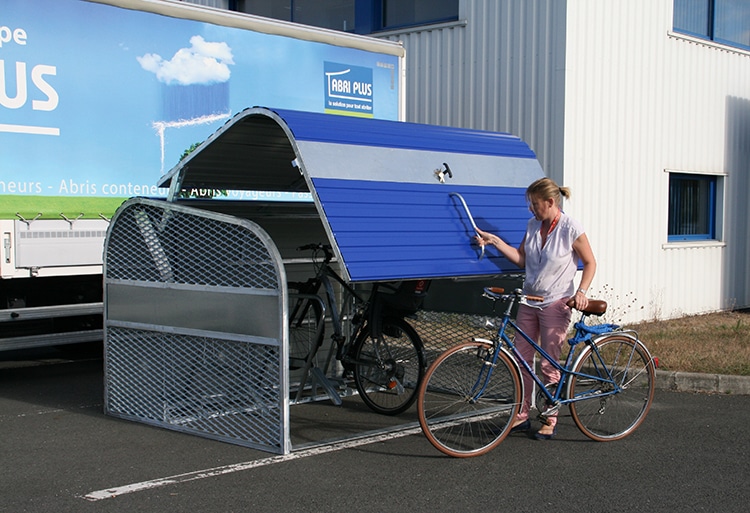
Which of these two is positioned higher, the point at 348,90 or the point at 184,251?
the point at 348,90

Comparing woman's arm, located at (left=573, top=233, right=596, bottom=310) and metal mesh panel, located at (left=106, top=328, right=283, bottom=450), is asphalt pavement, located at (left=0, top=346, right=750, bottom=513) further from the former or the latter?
woman's arm, located at (left=573, top=233, right=596, bottom=310)

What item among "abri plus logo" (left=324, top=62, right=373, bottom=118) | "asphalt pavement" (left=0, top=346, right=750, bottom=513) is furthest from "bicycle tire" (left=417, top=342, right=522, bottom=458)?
"abri plus logo" (left=324, top=62, right=373, bottom=118)

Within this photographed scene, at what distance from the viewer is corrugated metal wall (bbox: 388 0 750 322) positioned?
12453mm

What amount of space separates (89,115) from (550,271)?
495cm

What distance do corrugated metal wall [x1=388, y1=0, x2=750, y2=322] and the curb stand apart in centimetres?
377

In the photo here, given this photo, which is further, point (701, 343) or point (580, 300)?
point (701, 343)

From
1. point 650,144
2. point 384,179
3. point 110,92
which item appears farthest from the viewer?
point 650,144

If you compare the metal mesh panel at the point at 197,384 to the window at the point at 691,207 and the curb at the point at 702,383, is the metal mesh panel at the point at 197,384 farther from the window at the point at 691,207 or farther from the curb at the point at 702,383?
the window at the point at 691,207

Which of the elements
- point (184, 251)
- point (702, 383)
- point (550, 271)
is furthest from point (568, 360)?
point (184, 251)

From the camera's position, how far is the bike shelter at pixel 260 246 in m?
6.41

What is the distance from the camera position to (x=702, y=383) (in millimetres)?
8750

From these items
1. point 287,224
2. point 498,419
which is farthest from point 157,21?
point 498,419

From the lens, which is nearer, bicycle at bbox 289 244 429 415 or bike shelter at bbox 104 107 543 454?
bike shelter at bbox 104 107 543 454

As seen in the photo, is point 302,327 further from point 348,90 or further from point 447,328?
point 348,90
